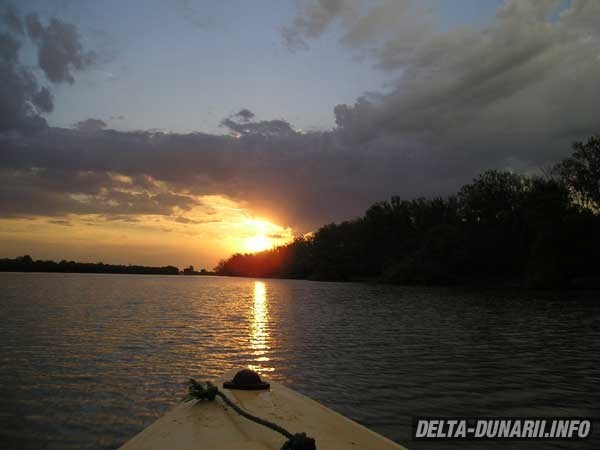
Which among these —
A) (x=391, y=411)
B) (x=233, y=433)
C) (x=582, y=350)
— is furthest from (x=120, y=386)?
(x=582, y=350)

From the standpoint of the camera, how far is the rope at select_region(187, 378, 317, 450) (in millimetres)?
4094

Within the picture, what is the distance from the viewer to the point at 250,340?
1922 cm

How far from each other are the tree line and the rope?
234 ft

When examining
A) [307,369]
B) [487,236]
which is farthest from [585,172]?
[307,369]

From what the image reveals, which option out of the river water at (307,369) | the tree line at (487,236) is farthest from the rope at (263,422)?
the tree line at (487,236)

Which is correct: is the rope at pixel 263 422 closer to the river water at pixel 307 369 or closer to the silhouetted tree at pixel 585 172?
the river water at pixel 307 369

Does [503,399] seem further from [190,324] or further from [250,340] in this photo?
[190,324]

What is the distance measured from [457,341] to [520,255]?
248 feet

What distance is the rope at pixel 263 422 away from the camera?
13.4 ft

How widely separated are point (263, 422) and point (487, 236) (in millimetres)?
94420

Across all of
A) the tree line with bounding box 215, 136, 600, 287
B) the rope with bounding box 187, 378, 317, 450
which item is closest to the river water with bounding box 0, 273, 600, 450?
the rope with bounding box 187, 378, 317, 450

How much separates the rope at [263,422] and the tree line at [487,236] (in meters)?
71.4

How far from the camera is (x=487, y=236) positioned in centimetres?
9144

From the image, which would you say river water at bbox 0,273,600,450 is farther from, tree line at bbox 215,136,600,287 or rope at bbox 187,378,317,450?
tree line at bbox 215,136,600,287
